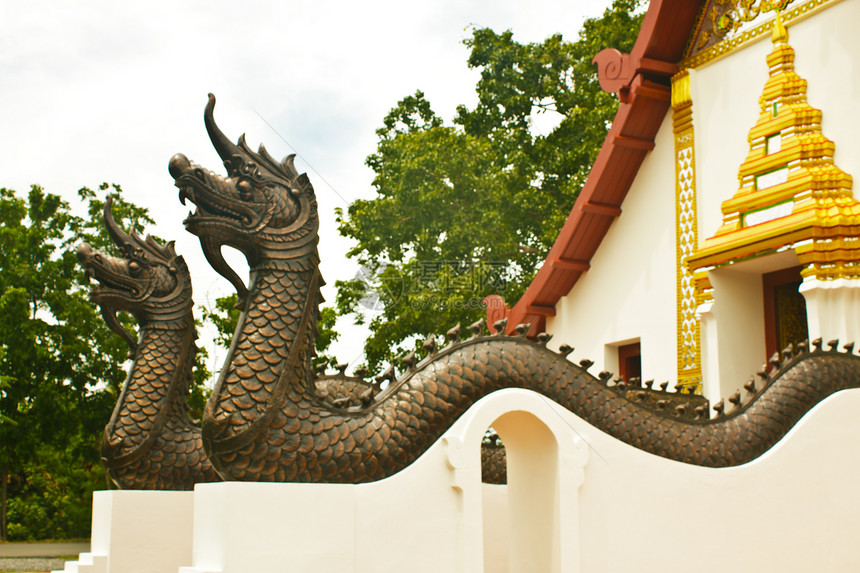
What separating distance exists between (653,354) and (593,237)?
164 centimetres

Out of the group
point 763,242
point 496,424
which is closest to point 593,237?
point 763,242

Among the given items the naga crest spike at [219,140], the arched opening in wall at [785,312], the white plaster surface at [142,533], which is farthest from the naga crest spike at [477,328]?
the arched opening in wall at [785,312]

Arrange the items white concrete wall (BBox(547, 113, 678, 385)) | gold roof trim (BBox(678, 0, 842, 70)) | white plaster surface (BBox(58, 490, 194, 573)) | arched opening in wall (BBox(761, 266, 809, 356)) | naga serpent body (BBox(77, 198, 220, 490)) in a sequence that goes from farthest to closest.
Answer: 1. white concrete wall (BBox(547, 113, 678, 385))
2. arched opening in wall (BBox(761, 266, 809, 356))
3. gold roof trim (BBox(678, 0, 842, 70))
4. naga serpent body (BBox(77, 198, 220, 490))
5. white plaster surface (BBox(58, 490, 194, 573))

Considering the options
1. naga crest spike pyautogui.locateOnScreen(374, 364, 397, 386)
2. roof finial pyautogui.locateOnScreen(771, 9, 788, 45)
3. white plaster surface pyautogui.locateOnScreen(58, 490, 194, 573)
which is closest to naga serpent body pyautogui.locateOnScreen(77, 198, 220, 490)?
white plaster surface pyautogui.locateOnScreen(58, 490, 194, 573)

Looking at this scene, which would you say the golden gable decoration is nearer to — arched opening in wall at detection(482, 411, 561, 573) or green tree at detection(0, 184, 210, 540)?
arched opening in wall at detection(482, 411, 561, 573)

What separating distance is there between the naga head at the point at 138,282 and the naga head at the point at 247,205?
2.46 meters

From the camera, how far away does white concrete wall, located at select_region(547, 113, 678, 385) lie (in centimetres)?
873

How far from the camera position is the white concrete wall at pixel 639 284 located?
28.7 feet

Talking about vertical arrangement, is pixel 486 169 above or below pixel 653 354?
above

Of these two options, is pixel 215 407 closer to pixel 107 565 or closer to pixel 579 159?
pixel 107 565

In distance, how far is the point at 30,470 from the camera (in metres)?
20.6

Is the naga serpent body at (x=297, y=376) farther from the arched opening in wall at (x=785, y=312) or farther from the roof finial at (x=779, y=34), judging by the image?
the roof finial at (x=779, y=34)

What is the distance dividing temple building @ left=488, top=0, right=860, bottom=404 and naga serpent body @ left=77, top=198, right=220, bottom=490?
4379mm

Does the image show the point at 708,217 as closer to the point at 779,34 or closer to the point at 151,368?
the point at 779,34
